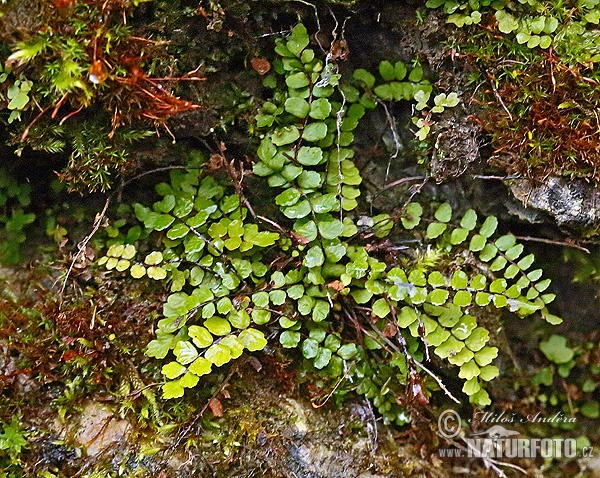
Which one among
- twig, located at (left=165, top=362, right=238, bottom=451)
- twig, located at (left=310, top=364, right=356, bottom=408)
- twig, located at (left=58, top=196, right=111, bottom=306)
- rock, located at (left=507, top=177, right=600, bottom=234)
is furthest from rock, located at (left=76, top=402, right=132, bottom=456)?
rock, located at (left=507, top=177, right=600, bottom=234)

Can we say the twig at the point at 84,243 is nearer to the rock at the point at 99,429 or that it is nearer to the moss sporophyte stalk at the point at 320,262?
the moss sporophyte stalk at the point at 320,262

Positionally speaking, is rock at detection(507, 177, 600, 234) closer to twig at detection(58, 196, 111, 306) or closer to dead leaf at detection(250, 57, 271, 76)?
dead leaf at detection(250, 57, 271, 76)

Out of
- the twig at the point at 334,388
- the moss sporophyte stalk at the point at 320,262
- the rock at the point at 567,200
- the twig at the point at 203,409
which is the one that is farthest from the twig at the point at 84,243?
the rock at the point at 567,200

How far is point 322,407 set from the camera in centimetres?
235

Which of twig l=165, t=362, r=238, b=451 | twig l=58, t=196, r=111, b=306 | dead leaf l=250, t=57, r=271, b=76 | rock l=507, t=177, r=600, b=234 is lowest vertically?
twig l=165, t=362, r=238, b=451

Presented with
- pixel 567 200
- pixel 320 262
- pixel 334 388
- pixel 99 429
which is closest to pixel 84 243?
pixel 99 429

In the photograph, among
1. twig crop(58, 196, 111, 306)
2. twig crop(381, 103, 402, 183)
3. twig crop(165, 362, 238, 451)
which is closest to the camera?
twig crop(165, 362, 238, 451)

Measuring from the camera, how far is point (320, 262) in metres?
2.19

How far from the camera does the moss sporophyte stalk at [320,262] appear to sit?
218 centimetres

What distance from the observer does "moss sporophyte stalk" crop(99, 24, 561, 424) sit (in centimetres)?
218

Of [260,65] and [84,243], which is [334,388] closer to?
[84,243]

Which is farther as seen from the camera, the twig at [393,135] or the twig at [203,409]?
the twig at [393,135]

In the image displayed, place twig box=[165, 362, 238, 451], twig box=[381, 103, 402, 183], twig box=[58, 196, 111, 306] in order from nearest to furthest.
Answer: twig box=[165, 362, 238, 451] → twig box=[58, 196, 111, 306] → twig box=[381, 103, 402, 183]

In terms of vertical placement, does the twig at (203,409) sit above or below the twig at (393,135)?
below
